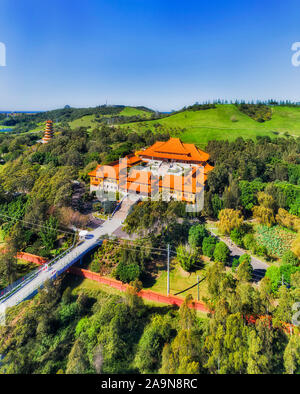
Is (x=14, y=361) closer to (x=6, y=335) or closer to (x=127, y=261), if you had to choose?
(x=6, y=335)

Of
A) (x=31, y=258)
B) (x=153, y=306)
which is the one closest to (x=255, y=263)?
(x=153, y=306)

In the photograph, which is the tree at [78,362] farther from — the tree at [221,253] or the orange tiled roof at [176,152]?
the orange tiled roof at [176,152]

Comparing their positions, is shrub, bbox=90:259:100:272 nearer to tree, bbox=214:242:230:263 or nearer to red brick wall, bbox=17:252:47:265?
red brick wall, bbox=17:252:47:265

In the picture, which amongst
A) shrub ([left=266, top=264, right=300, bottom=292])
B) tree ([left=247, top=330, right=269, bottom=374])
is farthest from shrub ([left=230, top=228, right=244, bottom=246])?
tree ([left=247, top=330, right=269, bottom=374])

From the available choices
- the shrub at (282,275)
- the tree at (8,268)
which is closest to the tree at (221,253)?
the shrub at (282,275)

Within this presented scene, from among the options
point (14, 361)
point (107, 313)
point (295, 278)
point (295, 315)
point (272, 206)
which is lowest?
point (14, 361)
